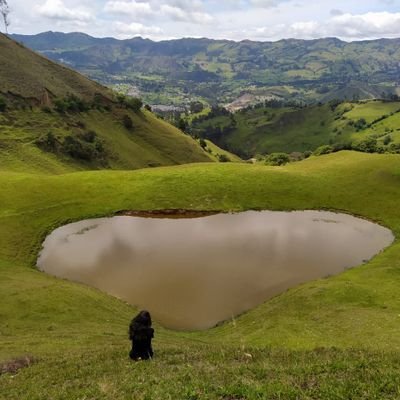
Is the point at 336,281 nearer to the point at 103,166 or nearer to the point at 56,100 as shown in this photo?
the point at 103,166

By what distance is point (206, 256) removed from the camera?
5691cm

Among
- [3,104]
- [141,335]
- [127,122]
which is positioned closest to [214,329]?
[141,335]

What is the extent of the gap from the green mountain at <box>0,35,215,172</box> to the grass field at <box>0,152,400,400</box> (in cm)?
4312

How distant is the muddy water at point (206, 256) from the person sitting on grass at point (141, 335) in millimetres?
18515

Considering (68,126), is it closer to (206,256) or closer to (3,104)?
(3,104)

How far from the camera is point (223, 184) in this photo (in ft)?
276

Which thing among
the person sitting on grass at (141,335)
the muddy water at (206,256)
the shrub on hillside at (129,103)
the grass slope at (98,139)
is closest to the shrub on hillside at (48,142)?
the grass slope at (98,139)

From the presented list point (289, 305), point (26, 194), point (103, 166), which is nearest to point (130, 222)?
point (26, 194)

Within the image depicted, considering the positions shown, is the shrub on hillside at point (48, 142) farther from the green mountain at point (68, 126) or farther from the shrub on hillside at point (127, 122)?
the shrub on hillside at point (127, 122)

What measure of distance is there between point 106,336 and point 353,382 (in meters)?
20.6

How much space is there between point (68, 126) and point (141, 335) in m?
136

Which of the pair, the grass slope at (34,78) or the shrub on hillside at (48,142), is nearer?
the shrub on hillside at (48,142)

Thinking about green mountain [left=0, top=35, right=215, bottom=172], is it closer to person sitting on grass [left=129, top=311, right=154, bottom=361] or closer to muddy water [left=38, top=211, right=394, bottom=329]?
muddy water [left=38, top=211, right=394, bottom=329]

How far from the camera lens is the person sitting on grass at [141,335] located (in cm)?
→ 2239
